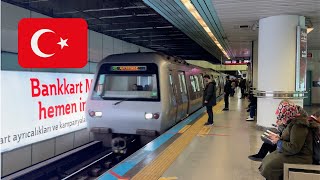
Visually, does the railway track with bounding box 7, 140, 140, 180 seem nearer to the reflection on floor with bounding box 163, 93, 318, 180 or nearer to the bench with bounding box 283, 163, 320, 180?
the reflection on floor with bounding box 163, 93, 318, 180

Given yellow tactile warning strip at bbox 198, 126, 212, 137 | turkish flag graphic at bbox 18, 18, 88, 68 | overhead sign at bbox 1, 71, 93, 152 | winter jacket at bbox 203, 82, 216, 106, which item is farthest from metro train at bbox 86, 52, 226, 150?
overhead sign at bbox 1, 71, 93, 152

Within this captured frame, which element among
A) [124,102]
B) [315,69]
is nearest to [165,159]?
[124,102]

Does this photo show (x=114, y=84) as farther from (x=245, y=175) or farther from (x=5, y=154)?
(x=245, y=175)

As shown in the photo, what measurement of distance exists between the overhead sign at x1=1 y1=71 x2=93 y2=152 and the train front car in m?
1.72

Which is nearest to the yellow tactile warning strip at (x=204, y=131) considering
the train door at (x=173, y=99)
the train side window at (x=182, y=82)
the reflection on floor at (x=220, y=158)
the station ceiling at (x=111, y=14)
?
the reflection on floor at (x=220, y=158)

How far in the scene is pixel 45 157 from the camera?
884cm

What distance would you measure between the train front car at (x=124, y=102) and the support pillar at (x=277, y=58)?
9.56 ft

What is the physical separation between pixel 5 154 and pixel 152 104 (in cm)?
355

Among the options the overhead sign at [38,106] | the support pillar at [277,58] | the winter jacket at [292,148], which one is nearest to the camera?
the winter jacket at [292,148]

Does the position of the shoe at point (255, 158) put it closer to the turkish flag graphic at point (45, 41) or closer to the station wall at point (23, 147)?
the turkish flag graphic at point (45, 41)

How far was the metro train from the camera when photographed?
287 inches

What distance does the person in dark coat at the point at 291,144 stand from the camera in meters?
3.26

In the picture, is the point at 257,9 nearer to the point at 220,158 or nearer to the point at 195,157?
the point at 220,158

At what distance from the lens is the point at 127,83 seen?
771cm
